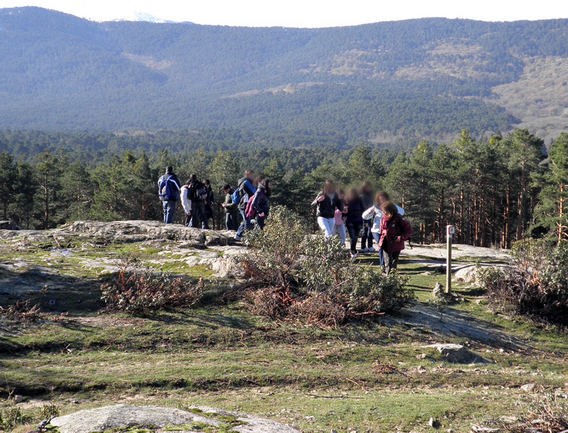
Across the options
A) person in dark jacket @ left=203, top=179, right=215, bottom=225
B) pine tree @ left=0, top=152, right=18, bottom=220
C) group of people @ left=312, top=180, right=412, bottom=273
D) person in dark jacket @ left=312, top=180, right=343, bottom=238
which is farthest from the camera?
pine tree @ left=0, top=152, right=18, bottom=220

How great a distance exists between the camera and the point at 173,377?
631 centimetres

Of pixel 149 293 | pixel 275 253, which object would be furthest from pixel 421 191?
pixel 149 293

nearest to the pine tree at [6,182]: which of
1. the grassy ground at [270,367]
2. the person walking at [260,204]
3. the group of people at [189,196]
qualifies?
the group of people at [189,196]

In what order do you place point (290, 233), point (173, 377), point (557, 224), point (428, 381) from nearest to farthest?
point (173, 377) → point (428, 381) → point (290, 233) → point (557, 224)

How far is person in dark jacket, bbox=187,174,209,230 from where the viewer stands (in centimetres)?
1642

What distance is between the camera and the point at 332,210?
1323cm

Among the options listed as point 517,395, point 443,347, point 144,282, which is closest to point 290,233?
point 144,282

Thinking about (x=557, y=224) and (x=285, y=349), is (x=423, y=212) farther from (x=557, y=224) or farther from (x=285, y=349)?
(x=285, y=349)

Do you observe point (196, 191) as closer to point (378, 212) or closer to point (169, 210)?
point (169, 210)

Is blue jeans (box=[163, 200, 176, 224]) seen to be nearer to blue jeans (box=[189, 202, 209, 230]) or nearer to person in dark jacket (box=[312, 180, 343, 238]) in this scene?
blue jeans (box=[189, 202, 209, 230])

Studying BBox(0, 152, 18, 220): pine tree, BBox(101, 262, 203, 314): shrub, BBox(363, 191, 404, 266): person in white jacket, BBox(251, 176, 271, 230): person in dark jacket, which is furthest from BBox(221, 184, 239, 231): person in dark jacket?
BBox(0, 152, 18, 220): pine tree

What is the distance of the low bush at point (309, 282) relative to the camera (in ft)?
28.5

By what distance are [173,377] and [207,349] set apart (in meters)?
1.23

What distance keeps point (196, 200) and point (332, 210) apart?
519 centimetres
